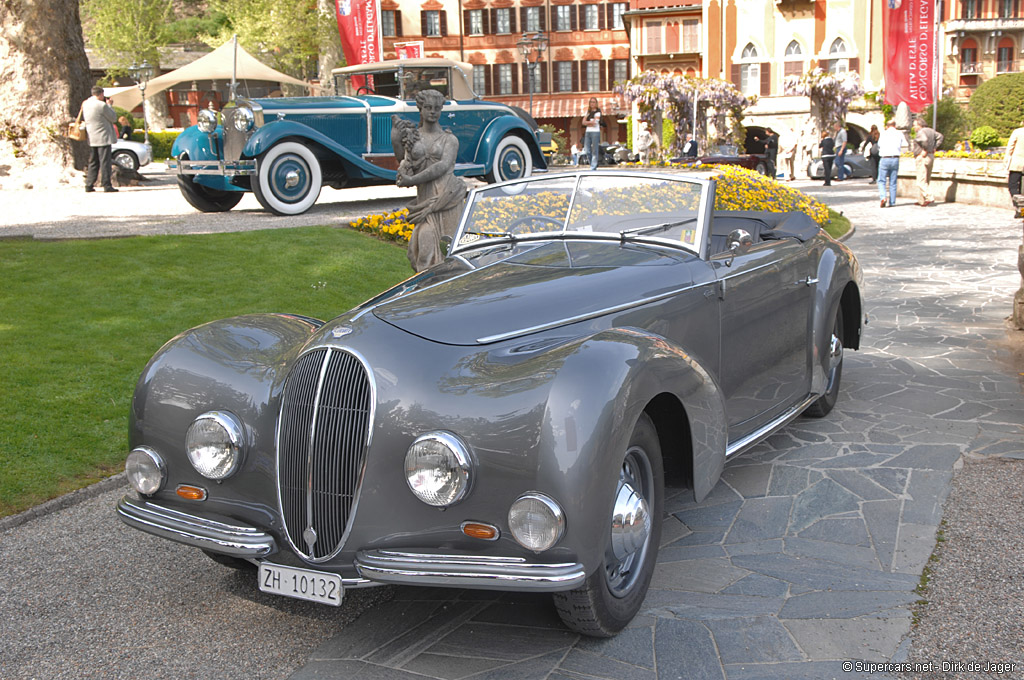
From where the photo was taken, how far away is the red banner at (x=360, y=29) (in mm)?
22562

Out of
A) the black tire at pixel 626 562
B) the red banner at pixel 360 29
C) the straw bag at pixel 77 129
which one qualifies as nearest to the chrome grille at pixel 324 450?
the black tire at pixel 626 562

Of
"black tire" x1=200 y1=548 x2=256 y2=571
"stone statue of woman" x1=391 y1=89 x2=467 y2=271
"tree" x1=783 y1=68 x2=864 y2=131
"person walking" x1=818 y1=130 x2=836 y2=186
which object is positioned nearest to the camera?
"black tire" x1=200 y1=548 x2=256 y2=571

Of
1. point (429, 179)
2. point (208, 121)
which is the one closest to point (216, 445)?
point (429, 179)

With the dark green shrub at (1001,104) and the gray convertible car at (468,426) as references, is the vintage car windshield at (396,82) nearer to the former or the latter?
the gray convertible car at (468,426)

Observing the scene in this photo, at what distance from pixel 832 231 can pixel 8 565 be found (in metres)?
13.2

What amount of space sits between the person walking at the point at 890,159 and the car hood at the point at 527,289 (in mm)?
16524

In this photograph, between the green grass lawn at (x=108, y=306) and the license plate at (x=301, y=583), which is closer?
the license plate at (x=301, y=583)

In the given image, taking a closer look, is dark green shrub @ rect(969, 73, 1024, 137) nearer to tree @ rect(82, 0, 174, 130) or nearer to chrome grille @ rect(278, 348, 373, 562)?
tree @ rect(82, 0, 174, 130)

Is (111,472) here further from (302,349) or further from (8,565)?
(302,349)

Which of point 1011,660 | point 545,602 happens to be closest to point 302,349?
point 545,602

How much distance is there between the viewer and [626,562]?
11.6ft

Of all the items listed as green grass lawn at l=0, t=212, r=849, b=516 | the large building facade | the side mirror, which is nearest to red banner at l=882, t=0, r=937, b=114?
green grass lawn at l=0, t=212, r=849, b=516

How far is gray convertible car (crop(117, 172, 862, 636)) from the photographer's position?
3037 mm

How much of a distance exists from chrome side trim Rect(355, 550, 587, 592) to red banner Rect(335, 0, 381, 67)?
68.6 feet
